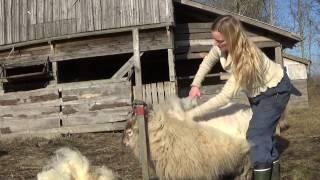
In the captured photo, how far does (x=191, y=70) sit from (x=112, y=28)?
17.6ft

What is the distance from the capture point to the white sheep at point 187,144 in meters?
4.50

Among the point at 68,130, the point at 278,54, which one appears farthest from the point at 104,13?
the point at 278,54

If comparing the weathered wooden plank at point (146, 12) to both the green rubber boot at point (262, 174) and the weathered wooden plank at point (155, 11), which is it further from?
the green rubber boot at point (262, 174)

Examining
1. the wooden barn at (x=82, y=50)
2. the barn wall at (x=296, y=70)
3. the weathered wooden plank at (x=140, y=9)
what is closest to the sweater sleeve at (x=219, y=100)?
the wooden barn at (x=82, y=50)

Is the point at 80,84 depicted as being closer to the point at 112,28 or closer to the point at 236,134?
the point at 112,28

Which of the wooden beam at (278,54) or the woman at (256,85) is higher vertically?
the wooden beam at (278,54)

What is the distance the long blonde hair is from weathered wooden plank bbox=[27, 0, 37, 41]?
39.5 feet

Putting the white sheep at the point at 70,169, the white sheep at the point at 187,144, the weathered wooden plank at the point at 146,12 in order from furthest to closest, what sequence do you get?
the weathered wooden plank at the point at 146,12
the white sheep at the point at 187,144
the white sheep at the point at 70,169

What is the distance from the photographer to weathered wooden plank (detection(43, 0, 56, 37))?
15227mm

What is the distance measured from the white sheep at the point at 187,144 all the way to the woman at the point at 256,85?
28cm

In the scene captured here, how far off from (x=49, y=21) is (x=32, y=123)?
2889 millimetres

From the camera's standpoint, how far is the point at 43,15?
15328 millimetres

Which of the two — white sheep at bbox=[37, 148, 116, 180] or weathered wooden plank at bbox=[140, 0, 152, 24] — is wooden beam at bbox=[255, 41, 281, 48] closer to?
weathered wooden plank at bbox=[140, 0, 152, 24]

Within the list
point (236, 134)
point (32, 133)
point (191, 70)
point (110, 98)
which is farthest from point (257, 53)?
point (191, 70)
